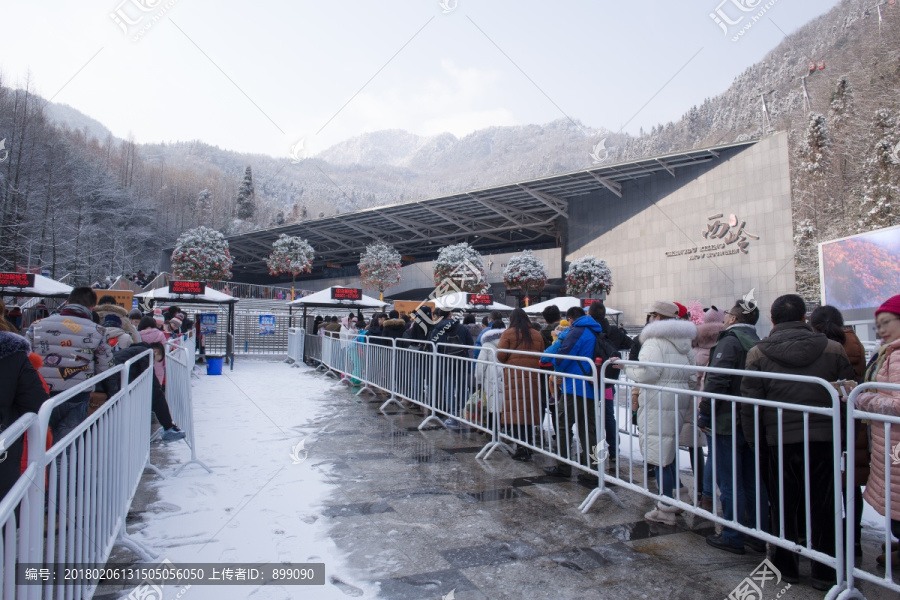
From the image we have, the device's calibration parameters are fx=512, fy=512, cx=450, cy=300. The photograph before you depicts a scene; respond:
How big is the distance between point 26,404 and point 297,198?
130923 millimetres

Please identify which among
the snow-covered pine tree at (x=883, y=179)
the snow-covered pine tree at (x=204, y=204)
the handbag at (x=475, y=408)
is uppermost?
the snow-covered pine tree at (x=204, y=204)

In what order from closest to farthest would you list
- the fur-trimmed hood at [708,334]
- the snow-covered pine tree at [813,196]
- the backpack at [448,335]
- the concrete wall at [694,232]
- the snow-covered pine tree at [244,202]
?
the fur-trimmed hood at [708,334], the backpack at [448,335], the concrete wall at [694,232], the snow-covered pine tree at [813,196], the snow-covered pine tree at [244,202]

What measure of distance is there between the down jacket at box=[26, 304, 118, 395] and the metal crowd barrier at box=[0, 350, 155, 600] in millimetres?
591

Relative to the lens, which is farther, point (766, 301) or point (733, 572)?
point (766, 301)

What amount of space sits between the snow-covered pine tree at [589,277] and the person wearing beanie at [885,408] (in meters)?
26.0

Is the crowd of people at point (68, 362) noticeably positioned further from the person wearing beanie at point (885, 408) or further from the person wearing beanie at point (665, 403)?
the person wearing beanie at point (885, 408)

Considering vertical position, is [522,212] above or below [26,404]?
above

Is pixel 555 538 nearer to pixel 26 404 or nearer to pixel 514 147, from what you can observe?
pixel 26 404

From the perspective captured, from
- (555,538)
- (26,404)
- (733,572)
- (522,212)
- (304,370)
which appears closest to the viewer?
(26,404)

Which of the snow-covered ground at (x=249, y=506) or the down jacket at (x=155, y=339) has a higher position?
the down jacket at (x=155, y=339)

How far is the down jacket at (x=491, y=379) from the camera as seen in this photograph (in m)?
5.62

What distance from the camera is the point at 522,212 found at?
39.6 metres

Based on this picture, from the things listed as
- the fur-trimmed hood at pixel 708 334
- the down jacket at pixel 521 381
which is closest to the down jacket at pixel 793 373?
the fur-trimmed hood at pixel 708 334

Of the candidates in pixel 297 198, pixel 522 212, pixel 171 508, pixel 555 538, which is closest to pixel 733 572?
pixel 555 538
